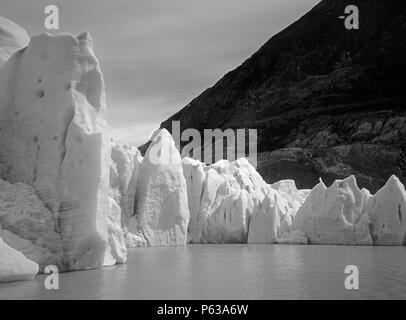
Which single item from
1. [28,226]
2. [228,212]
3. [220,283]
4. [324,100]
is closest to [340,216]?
[228,212]

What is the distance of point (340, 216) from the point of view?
87.4ft

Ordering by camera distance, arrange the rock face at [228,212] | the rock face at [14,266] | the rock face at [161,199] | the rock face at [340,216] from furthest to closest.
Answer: the rock face at [228,212] < the rock face at [340,216] < the rock face at [161,199] < the rock face at [14,266]

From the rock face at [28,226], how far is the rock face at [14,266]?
86 centimetres

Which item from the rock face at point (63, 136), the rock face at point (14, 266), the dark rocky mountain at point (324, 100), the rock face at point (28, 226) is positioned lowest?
the rock face at point (14, 266)

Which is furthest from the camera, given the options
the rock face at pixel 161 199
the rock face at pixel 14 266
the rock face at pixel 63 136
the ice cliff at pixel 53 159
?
the rock face at pixel 161 199

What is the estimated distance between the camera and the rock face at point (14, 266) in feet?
30.9

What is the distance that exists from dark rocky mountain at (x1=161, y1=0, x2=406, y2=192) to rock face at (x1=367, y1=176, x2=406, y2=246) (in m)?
29.5

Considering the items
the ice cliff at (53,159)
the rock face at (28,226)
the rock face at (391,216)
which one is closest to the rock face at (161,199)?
the ice cliff at (53,159)

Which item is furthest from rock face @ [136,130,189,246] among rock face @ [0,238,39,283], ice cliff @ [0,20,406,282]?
rock face @ [0,238,39,283]

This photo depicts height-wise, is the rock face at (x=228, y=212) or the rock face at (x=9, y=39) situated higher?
the rock face at (x=9, y=39)

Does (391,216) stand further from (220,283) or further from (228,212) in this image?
(220,283)

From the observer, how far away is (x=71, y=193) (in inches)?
466

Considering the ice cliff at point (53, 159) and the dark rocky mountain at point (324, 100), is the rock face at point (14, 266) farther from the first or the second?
the dark rocky mountain at point (324, 100)

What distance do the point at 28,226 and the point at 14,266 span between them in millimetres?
1568
